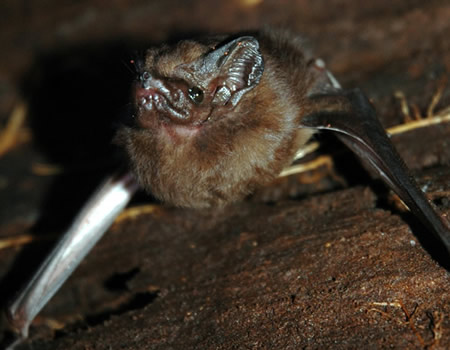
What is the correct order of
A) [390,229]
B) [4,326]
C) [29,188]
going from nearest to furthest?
1. [390,229]
2. [4,326]
3. [29,188]

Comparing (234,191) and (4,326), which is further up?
(234,191)

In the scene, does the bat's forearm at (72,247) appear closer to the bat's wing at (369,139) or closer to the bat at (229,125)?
the bat at (229,125)

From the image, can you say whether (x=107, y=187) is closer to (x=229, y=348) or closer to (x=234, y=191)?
(x=234, y=191)

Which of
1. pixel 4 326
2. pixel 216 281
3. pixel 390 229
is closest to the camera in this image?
pixel 390 229

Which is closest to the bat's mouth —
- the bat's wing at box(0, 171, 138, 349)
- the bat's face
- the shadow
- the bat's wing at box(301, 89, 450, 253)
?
the bat's face

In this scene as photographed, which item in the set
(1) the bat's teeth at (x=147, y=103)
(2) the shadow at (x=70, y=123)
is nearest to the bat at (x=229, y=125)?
(1) the bat's teeth at (x=147, y=103)

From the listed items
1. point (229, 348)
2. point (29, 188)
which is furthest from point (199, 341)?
point (29, 188)

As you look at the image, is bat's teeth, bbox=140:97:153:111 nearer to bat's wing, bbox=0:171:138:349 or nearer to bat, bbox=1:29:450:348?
bat, bbox=1:29:450:348

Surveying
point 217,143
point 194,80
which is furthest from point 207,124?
point 194,80
